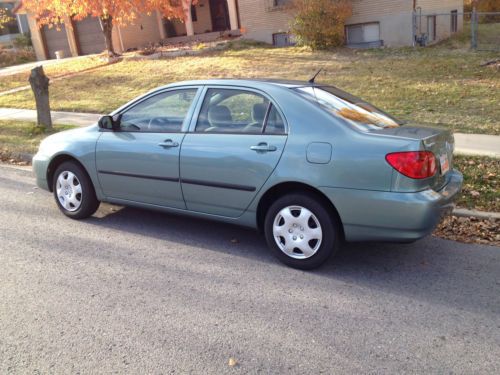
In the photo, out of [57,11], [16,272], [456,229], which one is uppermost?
[57,11]

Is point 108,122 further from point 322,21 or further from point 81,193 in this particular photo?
point 322,21

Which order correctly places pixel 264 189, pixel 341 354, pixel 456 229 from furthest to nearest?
1. pixel 456 229
2. pixel 264 189
3. pixel 341 354

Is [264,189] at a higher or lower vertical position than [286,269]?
higher

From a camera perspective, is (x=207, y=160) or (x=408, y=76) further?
(x=408, y=76)

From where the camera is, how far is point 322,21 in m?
16.4

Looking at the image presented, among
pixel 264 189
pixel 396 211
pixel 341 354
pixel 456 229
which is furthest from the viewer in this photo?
pixel 456 229

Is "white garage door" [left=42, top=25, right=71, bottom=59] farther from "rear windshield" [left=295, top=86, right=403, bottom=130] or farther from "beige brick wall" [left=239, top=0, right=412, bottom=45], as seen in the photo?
"rear windshield" [left=295, top=86, right=403, bottom=130]

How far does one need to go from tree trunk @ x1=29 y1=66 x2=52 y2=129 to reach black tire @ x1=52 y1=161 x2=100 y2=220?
510 centimetres

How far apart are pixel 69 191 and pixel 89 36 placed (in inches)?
906

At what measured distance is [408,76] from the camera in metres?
12.4

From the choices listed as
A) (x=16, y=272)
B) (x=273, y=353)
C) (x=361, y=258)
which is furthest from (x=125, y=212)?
(x=273, y=353)

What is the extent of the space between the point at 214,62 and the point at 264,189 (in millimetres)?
12825

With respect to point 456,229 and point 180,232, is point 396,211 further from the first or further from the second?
point 180,232

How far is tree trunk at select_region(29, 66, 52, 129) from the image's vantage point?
10.1 metres
